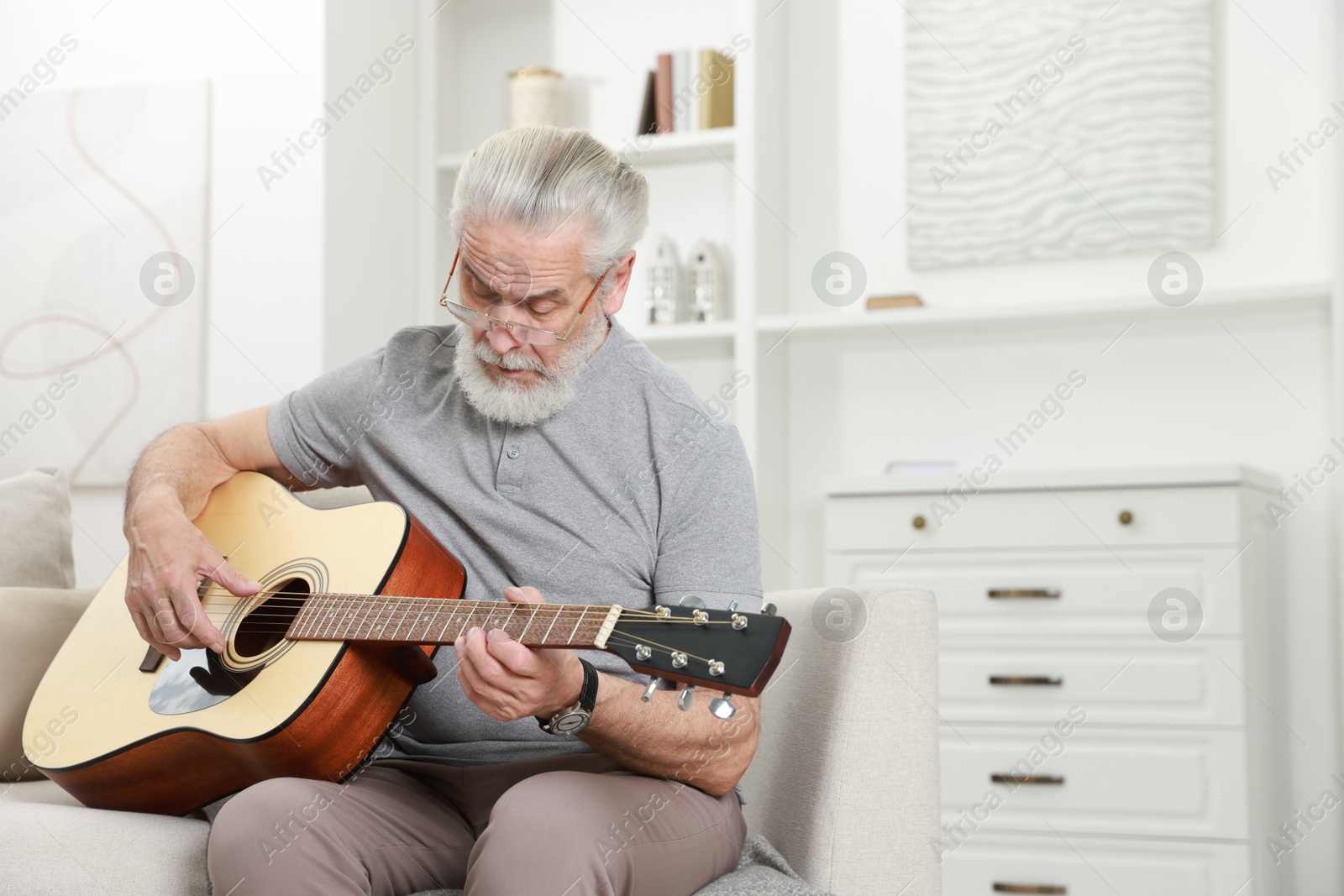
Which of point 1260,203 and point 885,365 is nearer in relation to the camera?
point 1260,203

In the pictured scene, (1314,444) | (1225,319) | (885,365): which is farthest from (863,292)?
(1314,444)

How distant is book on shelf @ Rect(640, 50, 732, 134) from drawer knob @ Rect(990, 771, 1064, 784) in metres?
1.84

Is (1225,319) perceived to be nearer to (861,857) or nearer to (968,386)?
(968,386)

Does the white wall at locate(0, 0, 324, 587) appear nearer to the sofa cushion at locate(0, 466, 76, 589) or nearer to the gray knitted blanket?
the sofa cushion at locate(0, 466, 76, 589)

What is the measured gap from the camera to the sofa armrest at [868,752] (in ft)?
4.02

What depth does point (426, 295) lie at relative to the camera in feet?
11.0

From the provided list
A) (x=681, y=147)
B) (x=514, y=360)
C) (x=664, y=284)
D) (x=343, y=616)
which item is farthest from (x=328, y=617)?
(x=681, y=147)

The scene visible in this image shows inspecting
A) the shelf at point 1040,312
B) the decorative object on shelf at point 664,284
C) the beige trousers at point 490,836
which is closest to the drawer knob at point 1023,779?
the shelf at point 1040,312

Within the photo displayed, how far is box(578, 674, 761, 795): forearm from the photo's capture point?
110 cm

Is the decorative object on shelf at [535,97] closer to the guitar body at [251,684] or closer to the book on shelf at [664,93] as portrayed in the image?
the book on shelf at [664,93]

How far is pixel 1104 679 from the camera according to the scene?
7.88 ft

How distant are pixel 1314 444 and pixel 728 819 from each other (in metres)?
2.20

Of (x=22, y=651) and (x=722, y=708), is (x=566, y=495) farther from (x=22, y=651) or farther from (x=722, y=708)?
(x=22, y=651)

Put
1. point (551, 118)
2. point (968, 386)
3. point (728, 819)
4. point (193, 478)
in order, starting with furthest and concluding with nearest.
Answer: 1. point (551, 118)
2. point (968, 386)
3. point (193, 478)
4. point (728, 819)
